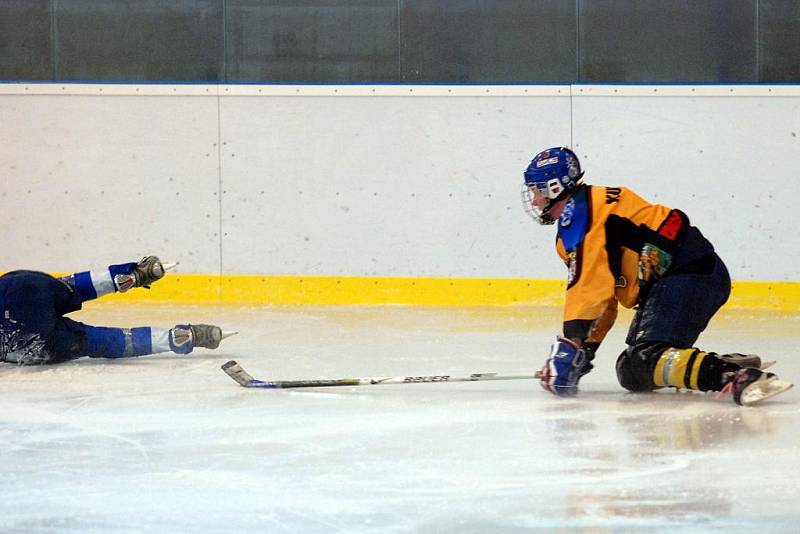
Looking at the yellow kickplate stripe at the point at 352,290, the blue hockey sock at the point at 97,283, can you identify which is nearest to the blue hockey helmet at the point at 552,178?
the blue hockey sock at the point at 97,283

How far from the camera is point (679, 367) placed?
3727 mm

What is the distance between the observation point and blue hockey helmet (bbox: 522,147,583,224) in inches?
153

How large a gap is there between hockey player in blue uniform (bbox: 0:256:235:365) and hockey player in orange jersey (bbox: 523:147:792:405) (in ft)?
5.14

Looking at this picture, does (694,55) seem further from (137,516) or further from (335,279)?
(137,516)

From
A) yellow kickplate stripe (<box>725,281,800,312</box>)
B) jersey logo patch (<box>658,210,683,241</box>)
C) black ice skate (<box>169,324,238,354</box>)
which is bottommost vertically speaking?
yellow kickplate stripe (<box>725,281,800,312</box>)

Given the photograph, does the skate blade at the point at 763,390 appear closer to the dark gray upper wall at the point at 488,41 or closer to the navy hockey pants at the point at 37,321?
the navy hockey pants at the point at 37,321

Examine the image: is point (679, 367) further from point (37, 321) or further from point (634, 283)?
point (37, 321)

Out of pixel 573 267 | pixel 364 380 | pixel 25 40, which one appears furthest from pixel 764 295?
pixel 25 40

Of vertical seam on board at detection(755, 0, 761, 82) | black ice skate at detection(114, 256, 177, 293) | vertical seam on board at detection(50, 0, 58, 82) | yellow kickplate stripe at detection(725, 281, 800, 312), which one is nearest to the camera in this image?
black ice skate at detection(114, 256, 177, 293)

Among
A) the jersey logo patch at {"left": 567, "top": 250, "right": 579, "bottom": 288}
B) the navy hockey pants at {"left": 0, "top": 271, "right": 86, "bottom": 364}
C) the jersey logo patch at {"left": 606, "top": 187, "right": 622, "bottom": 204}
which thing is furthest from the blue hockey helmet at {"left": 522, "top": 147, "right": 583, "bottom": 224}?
the navy hockey pants at {"left": 0, "top": 271, "right": 86, "bottom": 364}

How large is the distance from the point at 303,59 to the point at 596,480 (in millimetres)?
5103

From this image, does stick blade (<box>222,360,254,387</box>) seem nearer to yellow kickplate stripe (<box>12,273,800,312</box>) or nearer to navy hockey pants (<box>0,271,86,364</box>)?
navy hockey pants (<box>0,271,86,364</box>)

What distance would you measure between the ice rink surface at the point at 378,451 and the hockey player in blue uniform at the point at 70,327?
0.28 ft

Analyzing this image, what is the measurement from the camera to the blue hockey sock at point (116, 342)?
479cm
